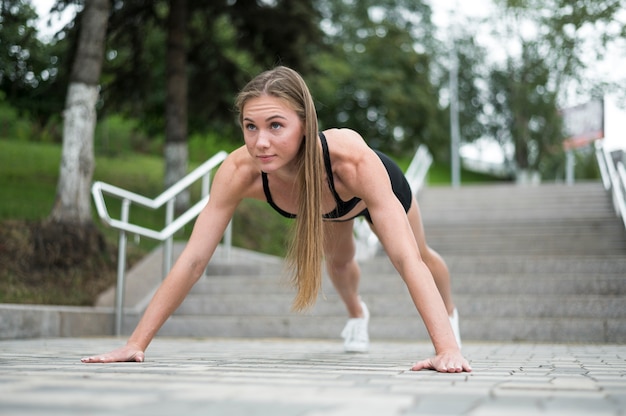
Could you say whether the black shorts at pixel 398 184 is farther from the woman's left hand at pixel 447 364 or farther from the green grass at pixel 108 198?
the green grass at pixel 108 198

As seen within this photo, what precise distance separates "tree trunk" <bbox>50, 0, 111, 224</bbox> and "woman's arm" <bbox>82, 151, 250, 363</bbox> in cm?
487

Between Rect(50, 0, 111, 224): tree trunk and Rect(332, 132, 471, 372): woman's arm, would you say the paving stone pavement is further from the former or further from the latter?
Rect(50, 0, 111, 224): tree trunk

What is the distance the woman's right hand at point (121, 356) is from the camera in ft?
11.3

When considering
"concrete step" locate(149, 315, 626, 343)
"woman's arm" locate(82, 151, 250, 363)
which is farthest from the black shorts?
"concrete step" locate(149, 315, 626, 343)

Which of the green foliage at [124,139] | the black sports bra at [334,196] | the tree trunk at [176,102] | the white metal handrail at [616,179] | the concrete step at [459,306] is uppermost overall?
the green foliage at [124,139]

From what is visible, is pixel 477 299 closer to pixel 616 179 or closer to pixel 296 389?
pixel 616 179

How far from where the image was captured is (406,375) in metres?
2.96

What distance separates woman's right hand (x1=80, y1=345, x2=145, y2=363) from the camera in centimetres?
344

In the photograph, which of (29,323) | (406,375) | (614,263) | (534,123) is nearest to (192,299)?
(29,323)

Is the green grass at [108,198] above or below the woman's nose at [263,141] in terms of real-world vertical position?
above

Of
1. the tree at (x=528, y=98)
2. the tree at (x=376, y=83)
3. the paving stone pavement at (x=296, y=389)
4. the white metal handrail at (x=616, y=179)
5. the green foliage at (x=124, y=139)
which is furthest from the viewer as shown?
the tree at (x=528, y=98)

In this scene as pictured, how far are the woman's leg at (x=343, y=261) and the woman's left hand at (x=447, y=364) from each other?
4.13 feet

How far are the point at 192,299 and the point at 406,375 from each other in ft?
17.3

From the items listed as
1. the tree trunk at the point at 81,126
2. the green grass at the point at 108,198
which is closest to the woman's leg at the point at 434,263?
the tree trunk at the point at 81,126
